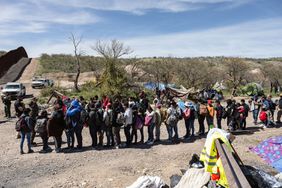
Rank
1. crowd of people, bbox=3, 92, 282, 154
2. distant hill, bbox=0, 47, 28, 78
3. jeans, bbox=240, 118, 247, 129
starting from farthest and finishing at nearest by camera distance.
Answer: distant hill, bbox=0, 47, 28, 78 → jeans, bbox=240, 118, 247, 129 → crowd of people, bbox=3, 92, 282, 154

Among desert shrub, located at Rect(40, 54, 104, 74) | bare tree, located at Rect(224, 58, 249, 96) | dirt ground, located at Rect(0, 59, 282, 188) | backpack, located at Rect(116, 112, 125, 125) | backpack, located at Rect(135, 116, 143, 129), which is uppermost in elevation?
desert shrub, located at Rect(40, 54, 104, 74)

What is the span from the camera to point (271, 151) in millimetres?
12352

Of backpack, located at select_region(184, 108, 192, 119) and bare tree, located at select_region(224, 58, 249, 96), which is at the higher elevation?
bare tree, located at select_region(224, 58, 249, 96)

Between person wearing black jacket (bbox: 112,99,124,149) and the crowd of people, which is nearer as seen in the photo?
the crowd of people

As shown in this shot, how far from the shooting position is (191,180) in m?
7.45

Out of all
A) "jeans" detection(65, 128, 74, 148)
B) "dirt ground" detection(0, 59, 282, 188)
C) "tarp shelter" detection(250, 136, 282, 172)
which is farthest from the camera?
"jeans" detection(65, 128, 74, 148)

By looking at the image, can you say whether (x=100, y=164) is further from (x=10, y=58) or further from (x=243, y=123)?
(x=10, y=58)

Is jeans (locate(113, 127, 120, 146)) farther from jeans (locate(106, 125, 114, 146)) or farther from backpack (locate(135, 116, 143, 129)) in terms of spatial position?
backpack (locate(135, 116, 143, 129))

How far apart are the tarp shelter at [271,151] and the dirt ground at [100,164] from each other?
0.24m

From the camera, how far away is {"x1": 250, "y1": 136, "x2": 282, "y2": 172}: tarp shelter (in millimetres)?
11500

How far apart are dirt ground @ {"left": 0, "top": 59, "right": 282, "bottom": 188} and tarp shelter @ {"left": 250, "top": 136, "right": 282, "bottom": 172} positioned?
241mm

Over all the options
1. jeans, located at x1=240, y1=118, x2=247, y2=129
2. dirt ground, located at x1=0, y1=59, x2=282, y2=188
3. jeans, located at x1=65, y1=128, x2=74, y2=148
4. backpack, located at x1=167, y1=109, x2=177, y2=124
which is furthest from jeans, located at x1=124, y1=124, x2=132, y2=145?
jeans, located at x1=240, y1=118, x2=247, y2=129

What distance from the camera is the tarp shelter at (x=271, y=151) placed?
37.7 feet

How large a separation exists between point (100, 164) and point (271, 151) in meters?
6.16
